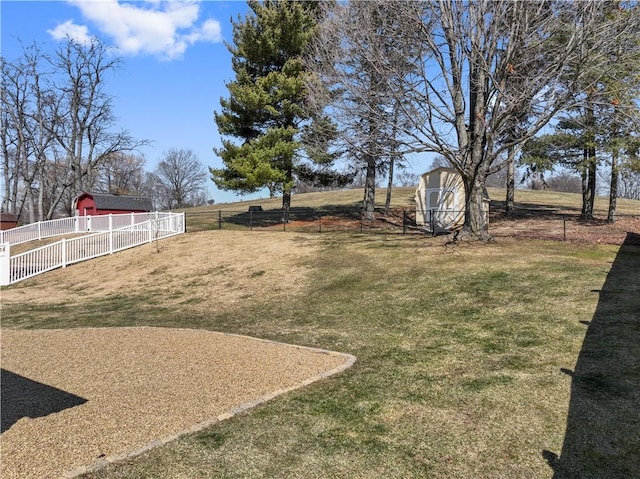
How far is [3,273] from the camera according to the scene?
47.0ft

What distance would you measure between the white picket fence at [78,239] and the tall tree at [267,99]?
3.47m

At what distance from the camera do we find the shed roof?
31000 mm

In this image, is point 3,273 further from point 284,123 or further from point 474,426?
point 474,426

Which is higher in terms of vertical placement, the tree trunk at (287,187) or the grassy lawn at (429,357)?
the tree trunk at (287,187)

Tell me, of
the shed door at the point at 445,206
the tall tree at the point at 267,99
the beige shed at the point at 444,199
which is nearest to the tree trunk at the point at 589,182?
the beige shed at the point at 444,199

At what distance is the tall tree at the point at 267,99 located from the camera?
20.3 m

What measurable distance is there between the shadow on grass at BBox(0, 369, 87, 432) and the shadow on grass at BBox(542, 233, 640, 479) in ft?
13.8

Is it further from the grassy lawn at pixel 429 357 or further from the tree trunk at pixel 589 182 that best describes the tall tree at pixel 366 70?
the tree trunk at pixel 589 182

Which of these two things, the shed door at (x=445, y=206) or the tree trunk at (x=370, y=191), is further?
the tree trunk at (x=370, y=191)

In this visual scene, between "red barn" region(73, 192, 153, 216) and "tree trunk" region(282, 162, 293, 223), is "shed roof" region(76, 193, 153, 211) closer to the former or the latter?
"red barn" region(73, 192, 153, 216)

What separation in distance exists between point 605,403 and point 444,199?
16.9 meters

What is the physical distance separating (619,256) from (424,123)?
610 centimetres

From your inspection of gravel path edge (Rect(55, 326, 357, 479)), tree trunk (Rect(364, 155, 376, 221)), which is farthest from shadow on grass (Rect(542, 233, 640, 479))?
tree trunk (Rect(364, 155, 376, 221))

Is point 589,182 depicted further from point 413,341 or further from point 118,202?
point 118,202
